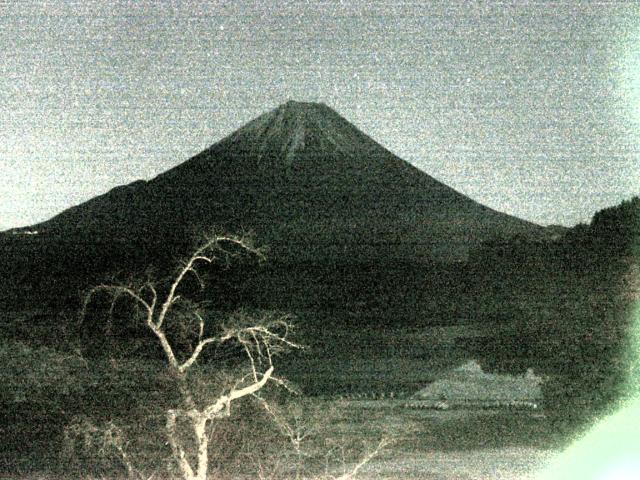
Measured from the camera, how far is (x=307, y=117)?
204 feet

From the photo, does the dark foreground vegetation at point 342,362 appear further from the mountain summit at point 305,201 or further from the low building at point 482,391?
the mountain summit at point 305,201

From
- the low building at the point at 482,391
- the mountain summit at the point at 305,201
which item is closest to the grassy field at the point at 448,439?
the low building at the point at 482,391

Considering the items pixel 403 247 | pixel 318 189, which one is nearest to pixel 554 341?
pixel 403 247

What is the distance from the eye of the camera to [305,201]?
168 ft

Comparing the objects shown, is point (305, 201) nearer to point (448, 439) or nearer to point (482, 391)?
point (482, 391)

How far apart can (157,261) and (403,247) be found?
62.0 feet

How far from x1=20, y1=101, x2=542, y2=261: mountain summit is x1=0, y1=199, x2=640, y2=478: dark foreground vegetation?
13.2m

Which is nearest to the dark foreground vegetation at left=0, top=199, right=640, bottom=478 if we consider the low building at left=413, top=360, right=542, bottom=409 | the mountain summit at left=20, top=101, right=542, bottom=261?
the low building at left=413, top=360, right=542, bottom=409

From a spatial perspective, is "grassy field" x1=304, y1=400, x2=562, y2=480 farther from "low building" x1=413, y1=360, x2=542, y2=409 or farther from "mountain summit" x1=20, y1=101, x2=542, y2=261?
"mountain summit" x1=20, y1=101, x2=542, y2=261

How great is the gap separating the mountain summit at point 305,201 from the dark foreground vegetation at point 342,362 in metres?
13.2

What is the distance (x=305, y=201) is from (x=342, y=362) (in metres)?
36.3

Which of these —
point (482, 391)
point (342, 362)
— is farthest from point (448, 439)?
point (342, 362)

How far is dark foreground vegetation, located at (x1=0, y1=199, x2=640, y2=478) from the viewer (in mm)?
7328

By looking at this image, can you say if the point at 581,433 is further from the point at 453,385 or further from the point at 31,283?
the point at 31,283
